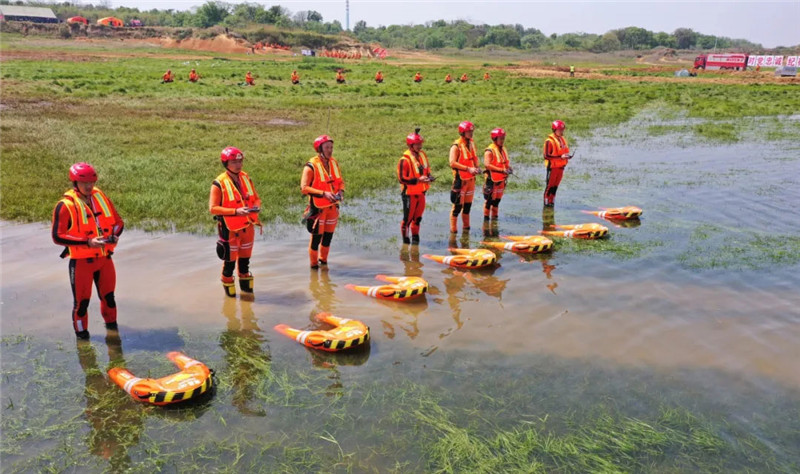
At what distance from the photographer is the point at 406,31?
579 feet

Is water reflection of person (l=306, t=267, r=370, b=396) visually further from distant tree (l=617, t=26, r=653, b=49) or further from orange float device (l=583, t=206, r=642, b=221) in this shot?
distant tree (l=617, t=26, r=653, b=49)

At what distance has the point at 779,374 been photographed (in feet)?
25.2

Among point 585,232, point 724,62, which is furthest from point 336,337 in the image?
point 724,62

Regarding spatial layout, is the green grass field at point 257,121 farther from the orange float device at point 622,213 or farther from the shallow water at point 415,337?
the orange float device at point 622,213

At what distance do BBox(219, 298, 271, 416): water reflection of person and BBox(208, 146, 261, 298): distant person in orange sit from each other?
0.88 metres

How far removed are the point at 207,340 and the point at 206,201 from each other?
754 cm

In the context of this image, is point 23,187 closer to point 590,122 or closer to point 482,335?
point 482,335

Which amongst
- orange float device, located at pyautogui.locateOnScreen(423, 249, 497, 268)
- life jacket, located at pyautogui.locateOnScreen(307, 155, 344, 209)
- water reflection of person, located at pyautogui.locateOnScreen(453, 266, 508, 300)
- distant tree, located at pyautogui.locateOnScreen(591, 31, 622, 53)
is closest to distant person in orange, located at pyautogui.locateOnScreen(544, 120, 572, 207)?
orange float device, located at pyautogui.locateOnScreen(423, 249, 497, 268)

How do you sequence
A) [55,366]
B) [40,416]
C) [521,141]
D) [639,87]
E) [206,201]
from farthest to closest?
[639,87], [521,141], [206,201], [55,366], [40,416]

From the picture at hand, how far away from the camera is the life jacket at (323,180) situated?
1030 cm

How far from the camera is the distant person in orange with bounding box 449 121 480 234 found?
12.5 m

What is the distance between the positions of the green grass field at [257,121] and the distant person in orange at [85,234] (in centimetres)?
538

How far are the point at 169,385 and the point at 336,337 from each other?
2.19 metres

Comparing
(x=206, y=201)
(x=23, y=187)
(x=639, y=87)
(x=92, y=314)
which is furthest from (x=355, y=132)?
(x=639, y=87)
